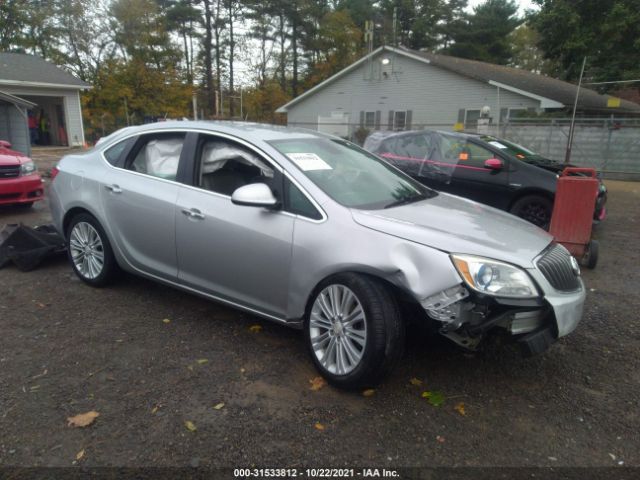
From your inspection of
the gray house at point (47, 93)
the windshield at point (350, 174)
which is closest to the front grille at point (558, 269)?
the windshield at point (350, 174)

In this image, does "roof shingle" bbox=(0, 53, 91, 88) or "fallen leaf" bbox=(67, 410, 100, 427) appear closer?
"fallen leaf" bbox=(67, 410, 100, 427)

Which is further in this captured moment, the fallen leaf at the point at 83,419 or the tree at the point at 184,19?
the tree at the point at 184,19

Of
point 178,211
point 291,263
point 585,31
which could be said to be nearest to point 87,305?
point 178,211

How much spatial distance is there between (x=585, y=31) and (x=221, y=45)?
27204 millimetres

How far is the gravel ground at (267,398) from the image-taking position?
2.53 meters

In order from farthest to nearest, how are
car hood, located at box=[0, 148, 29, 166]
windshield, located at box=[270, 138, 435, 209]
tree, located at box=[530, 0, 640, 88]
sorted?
1. tree, located at box=[530, 0, 640, 88]
2. car hood, located at box=[0, 148, 29, 166]
3. windshield, located at box=[270, 138, 435, 209]

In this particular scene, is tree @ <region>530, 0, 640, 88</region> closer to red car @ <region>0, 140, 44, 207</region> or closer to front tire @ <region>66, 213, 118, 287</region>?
red car @ <region>0, 140, 44, 207</region>

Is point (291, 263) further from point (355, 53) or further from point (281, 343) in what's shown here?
point (355, 53)

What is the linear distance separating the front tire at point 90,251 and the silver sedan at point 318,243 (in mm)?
16

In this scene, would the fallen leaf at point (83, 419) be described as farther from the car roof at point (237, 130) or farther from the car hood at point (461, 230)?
the car roof at point (237, 130)

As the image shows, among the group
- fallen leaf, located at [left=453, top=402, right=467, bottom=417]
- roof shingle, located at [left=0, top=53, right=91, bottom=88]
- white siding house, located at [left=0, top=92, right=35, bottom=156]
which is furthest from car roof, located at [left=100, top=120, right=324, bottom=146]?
roof shingle, located at [left=0, top=53, right=91, bottom=88]

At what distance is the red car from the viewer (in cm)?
758

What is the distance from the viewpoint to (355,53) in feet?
132

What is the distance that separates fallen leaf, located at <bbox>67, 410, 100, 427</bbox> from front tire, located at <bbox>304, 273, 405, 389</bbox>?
4.36 ft
